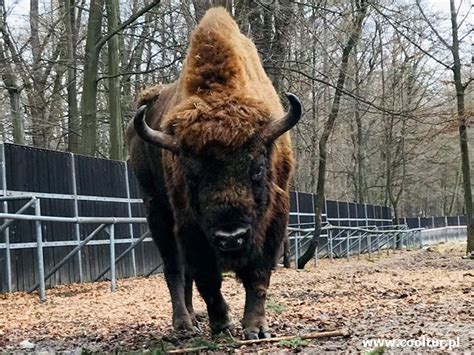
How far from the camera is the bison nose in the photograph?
480 centimetres

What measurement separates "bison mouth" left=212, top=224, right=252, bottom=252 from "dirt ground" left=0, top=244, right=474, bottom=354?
27.3 inches

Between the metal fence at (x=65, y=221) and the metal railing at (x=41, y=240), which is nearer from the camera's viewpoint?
the metal railing at (x=41, y=240)

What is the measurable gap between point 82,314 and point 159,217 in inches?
88.7

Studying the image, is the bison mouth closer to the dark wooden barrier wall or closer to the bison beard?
the bison beard

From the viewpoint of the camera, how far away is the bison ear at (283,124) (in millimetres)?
5398

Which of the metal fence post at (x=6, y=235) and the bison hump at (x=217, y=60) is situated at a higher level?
the bison hump at (x=217, y=60)

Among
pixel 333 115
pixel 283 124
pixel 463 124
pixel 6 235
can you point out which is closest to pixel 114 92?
pixel 333 115

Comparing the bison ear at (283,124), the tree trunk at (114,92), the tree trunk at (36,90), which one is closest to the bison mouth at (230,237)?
the bison ear at (283,124)

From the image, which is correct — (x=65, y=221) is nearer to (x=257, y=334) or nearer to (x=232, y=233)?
(x=257, y=334)

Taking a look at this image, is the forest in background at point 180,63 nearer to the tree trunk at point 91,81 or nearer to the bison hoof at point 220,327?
the tree trunk at point 91,81

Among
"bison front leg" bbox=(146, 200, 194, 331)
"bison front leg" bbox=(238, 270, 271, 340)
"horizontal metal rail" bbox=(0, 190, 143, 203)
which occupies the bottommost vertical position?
"bison front leg" bbox=(238, 270, 271, 340)

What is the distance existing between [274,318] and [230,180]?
2.33m

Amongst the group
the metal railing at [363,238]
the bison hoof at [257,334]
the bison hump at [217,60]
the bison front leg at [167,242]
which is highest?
the bison hump at [217,60]

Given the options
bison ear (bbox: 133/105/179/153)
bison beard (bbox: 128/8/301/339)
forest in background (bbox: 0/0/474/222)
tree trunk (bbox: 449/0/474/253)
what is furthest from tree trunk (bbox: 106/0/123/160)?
Answer: bison ear (bbox: 133/105/179/153)
